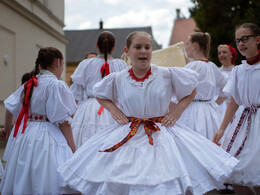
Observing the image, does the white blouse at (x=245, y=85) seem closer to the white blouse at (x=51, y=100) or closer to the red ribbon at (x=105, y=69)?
the white blouse at (x=51, y=100)

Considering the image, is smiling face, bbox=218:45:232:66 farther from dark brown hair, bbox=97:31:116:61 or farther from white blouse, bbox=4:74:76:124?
white blouse, bbox=4:74:76:124

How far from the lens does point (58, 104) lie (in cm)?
376

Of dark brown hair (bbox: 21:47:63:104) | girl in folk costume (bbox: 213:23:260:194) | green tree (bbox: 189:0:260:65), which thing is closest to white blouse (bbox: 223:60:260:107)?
girl in folk costume (bbox: 213:23:260:194)

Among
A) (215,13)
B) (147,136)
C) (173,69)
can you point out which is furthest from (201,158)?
(215,13)

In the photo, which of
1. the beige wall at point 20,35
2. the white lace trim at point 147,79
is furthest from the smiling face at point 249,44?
the beige wall at point 20,35

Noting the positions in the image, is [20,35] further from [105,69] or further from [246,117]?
[246,117]

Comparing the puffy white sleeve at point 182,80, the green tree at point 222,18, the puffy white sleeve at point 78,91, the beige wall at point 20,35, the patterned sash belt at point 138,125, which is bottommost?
the patterned sash belt at point 138,125

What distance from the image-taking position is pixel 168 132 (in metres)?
3.22

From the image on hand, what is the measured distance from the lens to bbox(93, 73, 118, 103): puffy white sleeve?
3.51m

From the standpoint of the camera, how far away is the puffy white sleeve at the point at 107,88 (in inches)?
138

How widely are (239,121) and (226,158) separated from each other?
774mm

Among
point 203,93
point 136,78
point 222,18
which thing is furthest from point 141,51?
point 222,18

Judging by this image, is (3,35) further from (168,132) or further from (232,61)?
(168,132)

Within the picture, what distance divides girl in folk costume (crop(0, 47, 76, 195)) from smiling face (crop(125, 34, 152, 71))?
0.96 metres
